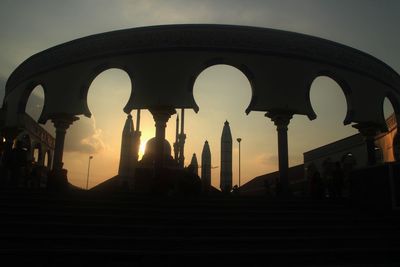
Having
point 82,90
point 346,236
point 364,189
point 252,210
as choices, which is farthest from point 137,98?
Result: point 346,236

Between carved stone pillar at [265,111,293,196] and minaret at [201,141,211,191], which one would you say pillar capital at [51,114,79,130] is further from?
minaret at [201,141,211,191]

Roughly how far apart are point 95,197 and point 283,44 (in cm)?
966

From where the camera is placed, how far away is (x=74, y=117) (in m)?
15.4

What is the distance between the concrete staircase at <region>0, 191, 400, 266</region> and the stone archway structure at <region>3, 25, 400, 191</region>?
570cm

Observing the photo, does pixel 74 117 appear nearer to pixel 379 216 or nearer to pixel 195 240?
pixel 195 240

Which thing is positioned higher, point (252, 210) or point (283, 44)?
point (283, 44)

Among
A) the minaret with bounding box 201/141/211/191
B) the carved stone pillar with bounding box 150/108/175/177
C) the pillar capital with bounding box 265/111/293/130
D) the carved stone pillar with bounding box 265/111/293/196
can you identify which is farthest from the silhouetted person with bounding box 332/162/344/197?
the minaret with bounding box 201/141/211/191

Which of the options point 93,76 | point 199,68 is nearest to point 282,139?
point 199,68

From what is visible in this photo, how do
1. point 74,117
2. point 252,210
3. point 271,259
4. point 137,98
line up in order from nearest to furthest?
point 271,259 → point 252,210 → point 137,98 → point 74,117

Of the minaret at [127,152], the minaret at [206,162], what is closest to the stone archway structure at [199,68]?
the minaret at [127,152]

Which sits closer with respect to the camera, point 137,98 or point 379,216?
point 379,216

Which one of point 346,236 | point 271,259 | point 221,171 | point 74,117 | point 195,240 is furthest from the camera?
point 221,171

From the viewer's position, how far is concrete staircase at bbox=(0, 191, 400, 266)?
5465 millimetres

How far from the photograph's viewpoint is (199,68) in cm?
1415
